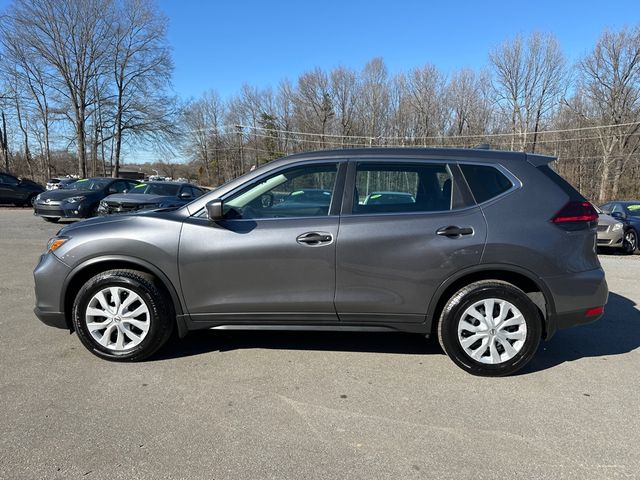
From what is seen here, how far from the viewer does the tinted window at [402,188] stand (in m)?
3.32

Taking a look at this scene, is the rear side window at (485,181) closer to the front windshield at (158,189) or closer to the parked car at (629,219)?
the parked car at (629,219)

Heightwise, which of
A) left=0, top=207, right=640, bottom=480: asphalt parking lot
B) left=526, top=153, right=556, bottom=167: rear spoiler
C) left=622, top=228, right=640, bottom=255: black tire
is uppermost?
left=526, top=153, right=556, bottom=167: rear spoiler

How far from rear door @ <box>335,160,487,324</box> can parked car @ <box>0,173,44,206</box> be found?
2183 centimetres

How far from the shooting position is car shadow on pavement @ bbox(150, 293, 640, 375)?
368cm

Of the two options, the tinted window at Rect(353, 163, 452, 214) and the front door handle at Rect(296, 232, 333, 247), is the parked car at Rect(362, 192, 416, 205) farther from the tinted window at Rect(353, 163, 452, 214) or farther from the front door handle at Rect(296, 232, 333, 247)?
the front door handle at Rect(296, 232, 333, 247)

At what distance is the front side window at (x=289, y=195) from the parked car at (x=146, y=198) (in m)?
6.90

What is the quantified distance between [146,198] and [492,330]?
34.3 feet

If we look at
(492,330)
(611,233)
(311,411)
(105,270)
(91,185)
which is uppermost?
(91,185)

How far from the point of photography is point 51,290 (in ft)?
11.1

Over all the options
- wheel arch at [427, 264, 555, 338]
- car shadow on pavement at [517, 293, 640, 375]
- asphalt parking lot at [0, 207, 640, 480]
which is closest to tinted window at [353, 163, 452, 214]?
wheel arch at [427, 264, 555, 338]

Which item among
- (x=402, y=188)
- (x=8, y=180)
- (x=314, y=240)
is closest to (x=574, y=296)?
(x=402, y=188)

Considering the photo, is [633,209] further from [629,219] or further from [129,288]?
[129,288]

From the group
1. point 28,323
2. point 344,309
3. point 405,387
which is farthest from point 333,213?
point 28,323

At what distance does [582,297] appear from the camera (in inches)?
127
